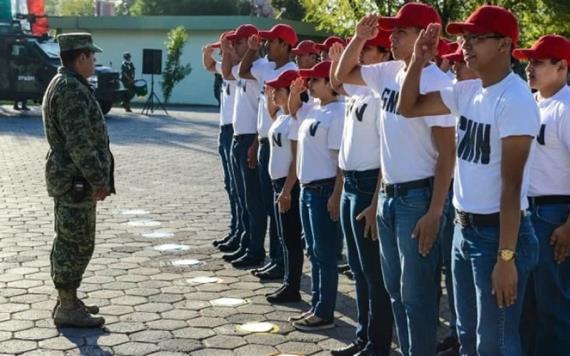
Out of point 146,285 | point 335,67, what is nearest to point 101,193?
point 146,285

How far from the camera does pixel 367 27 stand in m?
4.06

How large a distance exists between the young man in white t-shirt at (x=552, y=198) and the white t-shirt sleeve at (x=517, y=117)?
1.16 m

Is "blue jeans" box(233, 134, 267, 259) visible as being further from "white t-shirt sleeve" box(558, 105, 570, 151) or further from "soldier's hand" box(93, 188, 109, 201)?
"white t-shirt sleeve" box(558, 105, 570, 151)

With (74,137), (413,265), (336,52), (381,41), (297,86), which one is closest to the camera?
(413,265)

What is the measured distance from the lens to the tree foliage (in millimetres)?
18344

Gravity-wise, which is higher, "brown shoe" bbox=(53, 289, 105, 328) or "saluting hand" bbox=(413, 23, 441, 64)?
"saluting hand" bbox=(413, 23, 441, 64)

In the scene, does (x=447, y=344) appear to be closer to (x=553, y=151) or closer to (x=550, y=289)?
(x=550, y=289)

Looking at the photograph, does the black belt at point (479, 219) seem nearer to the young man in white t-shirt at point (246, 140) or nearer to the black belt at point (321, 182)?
the black belt at point (321, 182)

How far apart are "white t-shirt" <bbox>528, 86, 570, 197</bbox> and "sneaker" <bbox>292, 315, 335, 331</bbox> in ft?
5.84

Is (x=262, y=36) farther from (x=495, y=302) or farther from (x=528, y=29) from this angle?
(x=528, y=29)

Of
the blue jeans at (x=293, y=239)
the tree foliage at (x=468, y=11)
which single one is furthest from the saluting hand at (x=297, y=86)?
the tree foliage at (x=468, y=11)

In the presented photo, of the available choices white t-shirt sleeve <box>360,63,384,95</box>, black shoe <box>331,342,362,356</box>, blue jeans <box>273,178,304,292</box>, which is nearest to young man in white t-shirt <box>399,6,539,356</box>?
white t-shirt sleeve <box>360,63,384,95</box>

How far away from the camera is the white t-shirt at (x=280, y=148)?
590 centimetres

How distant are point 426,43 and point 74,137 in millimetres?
2554
